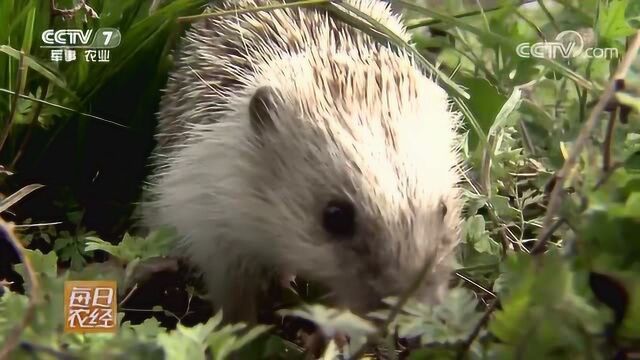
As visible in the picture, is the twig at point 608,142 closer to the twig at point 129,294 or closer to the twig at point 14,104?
the twig at point 129,294

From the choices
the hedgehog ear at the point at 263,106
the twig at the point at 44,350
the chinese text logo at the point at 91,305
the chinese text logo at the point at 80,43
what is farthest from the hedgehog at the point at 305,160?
the twig at the point at 44,350

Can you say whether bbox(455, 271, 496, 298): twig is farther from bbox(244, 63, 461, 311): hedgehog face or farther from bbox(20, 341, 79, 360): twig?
bbox(20, 341, 79, 360): twig

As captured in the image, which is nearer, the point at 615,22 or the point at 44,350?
the point at 44,350

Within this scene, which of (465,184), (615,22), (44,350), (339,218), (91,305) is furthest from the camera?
(465,184)

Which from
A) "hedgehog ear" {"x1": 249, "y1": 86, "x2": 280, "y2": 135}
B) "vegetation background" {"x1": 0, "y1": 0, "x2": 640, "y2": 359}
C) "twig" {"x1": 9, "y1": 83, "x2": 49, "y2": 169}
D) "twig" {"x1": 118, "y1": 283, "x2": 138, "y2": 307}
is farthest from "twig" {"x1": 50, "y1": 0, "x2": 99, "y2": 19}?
"twig" {"x1": 118, "y1": 283, "x2": 138, "y2": 307}

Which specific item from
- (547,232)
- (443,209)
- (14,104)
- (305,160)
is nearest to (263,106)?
(305,160)

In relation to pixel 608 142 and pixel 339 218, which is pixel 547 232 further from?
pixel 339 218
